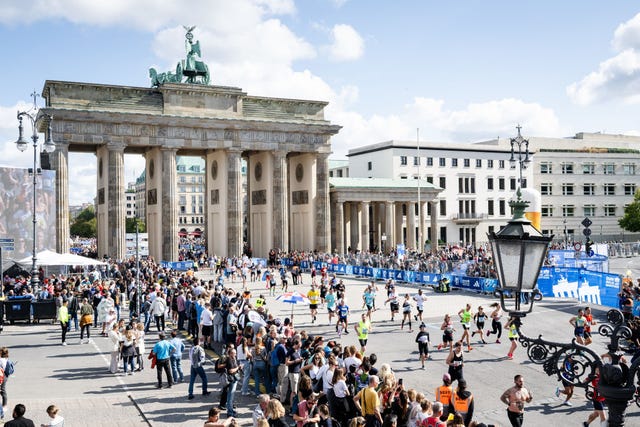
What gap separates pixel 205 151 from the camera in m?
63.9

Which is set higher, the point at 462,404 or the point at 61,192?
the point at 61,192

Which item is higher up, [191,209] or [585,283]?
[191,209]

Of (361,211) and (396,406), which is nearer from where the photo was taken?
(396,406)

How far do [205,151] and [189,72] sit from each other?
7813 millimetres

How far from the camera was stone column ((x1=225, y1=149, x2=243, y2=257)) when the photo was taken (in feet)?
197

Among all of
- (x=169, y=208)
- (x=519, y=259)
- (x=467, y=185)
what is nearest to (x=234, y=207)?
(x=169, y=208)

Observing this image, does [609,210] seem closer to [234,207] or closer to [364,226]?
[364,226]

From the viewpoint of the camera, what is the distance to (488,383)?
17.6 m

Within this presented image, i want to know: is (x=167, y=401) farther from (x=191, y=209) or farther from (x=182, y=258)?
(x=191, y=209)

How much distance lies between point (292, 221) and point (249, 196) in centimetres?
519

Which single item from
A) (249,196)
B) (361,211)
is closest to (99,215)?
(249,196)

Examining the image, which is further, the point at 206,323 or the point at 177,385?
the point at 206,323

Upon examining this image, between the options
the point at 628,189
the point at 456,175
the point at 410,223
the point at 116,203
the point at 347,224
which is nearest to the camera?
the point at 116,203

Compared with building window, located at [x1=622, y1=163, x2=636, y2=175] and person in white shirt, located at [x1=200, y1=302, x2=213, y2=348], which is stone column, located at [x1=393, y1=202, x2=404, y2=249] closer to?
building window, located at [x1=622, y1=163, x2=636, y2=175]
